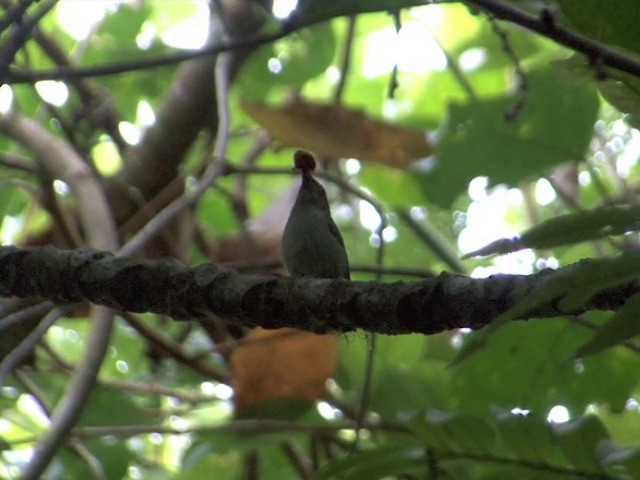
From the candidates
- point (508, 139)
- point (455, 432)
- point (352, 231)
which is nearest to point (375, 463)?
point (455, 432)

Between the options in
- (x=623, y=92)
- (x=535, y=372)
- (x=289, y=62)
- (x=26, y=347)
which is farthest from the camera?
(x=289, y=62)

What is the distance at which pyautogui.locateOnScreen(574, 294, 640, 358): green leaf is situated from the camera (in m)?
0.58

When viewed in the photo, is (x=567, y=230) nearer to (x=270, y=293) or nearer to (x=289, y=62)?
(x=270, y=293)

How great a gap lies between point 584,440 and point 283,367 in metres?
0.69

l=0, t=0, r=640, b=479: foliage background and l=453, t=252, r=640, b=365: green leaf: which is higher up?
l=0, t=0, r=640, b=479: foliage background

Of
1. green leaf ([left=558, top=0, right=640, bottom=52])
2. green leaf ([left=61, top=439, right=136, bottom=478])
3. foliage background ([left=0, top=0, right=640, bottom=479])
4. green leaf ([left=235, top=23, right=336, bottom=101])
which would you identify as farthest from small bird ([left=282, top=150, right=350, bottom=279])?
green leaf ([left=235, top=23, right=336, bottom=101])

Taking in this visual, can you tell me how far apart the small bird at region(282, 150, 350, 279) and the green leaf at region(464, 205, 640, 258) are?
0.47 metres

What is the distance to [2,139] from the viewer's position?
2080 mm

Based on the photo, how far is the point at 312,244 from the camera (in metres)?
1.13

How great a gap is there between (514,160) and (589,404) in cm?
45

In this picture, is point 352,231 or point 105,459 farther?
point 352,231

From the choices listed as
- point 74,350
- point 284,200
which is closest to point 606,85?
point 284,200

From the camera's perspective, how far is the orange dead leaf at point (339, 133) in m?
1.70

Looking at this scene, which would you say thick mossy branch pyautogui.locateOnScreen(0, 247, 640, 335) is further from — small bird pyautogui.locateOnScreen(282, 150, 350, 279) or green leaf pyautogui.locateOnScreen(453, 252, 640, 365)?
small bird pyautogui.locateOnScreen(282, 150, 350, 279)
